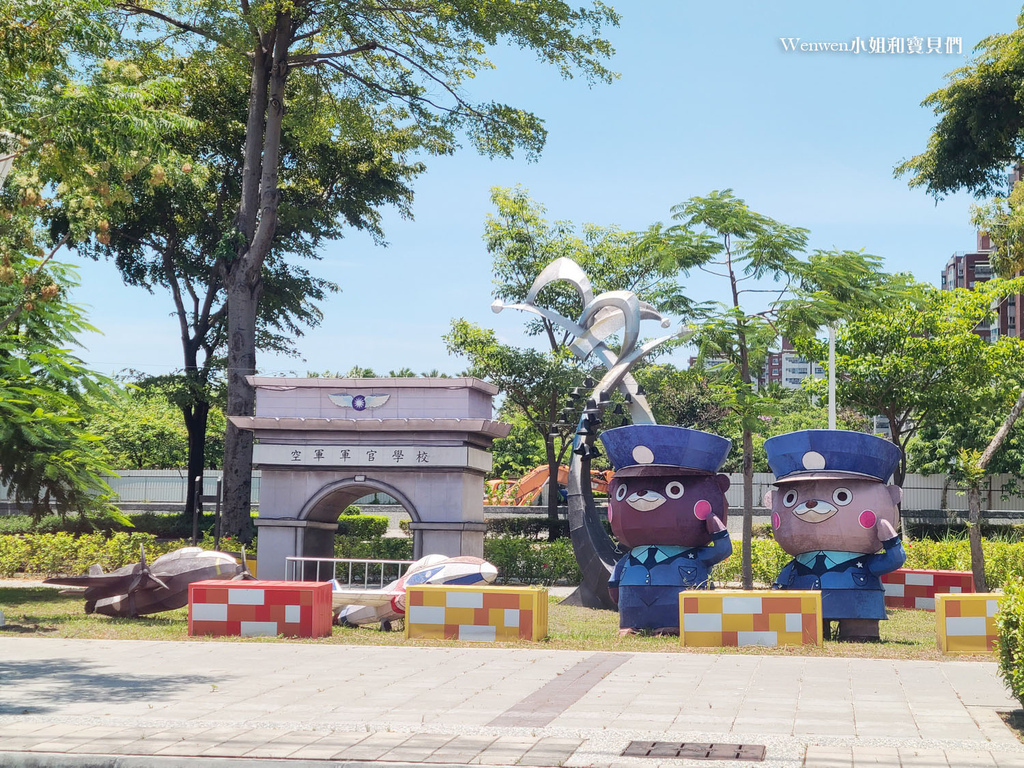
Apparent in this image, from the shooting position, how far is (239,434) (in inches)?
968

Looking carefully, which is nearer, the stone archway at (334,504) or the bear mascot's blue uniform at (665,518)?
the bear mascot's blue uniform at (665,518)

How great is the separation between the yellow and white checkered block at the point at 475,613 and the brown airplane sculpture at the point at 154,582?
12.5ft

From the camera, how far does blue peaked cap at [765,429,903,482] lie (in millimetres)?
13578

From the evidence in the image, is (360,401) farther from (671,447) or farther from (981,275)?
(981,275)

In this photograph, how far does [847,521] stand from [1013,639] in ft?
18.8

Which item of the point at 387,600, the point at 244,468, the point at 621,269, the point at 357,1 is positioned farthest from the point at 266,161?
the point at 387,600

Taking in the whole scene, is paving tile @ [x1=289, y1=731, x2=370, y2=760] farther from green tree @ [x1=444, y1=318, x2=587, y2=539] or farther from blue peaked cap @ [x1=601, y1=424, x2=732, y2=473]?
green tree @ [x1=444, y1=318, x2=587, y2=539]

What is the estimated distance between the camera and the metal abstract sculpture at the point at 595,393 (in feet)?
59.5

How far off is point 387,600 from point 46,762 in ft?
25.9

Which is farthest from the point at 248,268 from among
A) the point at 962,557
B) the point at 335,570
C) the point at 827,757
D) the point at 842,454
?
the point at 827,757

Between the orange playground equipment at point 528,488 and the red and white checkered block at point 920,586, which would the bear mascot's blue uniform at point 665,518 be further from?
the orange playground equipment at point 528,488

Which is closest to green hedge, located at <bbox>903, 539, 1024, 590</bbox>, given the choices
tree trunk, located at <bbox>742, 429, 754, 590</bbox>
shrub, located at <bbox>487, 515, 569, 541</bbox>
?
tree trunk, located at <bbox>742, 429, 754, 590</bbox>

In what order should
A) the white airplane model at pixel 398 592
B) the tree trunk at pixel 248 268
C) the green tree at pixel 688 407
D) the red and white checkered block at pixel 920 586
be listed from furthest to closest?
the green tree at pixel 688 407
the tree trunk at pixel 248 268
the red and white checkered block at pixel 920 586
the white airplane model at pixel 398 592

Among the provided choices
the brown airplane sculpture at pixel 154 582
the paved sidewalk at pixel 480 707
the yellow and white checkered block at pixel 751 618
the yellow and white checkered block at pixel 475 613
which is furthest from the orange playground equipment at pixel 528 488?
the paved sidewalk at pixel 480 707
